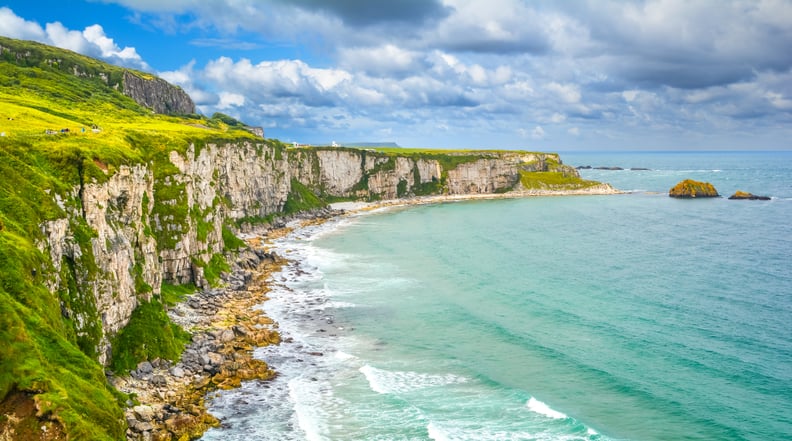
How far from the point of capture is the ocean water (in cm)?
4262

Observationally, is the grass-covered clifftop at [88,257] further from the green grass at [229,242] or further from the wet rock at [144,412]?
the wet rock at [144,412]

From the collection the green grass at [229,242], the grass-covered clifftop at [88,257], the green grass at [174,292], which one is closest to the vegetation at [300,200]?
the grass-covered clifftop at [88,257]

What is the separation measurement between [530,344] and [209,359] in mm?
30414

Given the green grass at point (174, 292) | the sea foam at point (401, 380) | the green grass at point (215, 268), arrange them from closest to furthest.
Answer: the sea foam at point (401, 380), the green grass at point (174, 292), the green grass at point (215, 268)

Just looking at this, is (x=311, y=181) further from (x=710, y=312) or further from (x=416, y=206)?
(x=710, y=312)

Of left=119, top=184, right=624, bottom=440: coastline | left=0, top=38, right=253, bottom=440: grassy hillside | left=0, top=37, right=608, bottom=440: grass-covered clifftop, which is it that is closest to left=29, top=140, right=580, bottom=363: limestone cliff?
left=0, top=37, right=608, bottom=440: grass-covered clifftop

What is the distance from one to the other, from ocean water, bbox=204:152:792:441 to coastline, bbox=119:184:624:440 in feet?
4.33

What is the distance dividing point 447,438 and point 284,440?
11.2 metres

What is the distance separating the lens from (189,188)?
76.4 m

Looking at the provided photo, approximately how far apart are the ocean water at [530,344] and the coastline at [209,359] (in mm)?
1321

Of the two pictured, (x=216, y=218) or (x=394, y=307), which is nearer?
(x=394, y=307)

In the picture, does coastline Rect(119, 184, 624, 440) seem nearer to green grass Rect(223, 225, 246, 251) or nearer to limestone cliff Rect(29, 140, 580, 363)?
green grass Rect(223, 225, 246, 251)

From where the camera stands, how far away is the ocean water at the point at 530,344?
140 feet

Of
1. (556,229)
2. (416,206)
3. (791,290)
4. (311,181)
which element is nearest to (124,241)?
(791,290)
